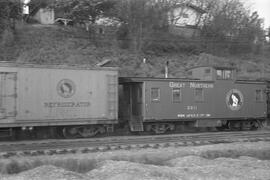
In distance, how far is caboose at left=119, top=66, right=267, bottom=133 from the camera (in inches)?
837

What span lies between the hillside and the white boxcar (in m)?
10.5

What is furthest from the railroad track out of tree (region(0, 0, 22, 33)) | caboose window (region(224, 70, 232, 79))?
tree (region(0, 0, 22, 33))

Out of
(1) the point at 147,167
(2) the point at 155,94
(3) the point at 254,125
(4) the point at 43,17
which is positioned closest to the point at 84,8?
(4) the point at 43,17

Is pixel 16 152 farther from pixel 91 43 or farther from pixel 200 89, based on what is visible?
pixel 91 43

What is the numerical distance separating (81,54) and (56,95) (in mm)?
13910

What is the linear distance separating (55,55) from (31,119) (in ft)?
44.2

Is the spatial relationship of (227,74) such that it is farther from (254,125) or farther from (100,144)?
(100,144)

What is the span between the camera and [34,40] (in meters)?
32.1

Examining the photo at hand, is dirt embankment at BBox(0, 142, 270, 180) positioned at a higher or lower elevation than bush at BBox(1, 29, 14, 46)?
lower

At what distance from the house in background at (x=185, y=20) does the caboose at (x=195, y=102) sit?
51.0ft

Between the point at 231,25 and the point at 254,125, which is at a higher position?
the point at 231,25

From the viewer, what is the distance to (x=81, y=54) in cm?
3200

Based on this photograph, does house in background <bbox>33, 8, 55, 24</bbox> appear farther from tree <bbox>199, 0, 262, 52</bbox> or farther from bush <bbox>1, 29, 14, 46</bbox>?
tree <bbox>199, 0, 262, 52</bbox>

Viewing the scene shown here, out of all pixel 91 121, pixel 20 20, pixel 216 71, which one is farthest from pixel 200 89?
pixel 20 20
